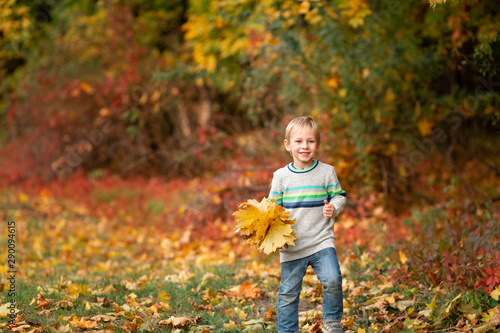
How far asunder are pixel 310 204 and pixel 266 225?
1.03 ft

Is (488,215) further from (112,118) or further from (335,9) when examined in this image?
(112,118)

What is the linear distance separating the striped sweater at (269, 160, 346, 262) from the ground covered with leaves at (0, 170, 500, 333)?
2.19ft

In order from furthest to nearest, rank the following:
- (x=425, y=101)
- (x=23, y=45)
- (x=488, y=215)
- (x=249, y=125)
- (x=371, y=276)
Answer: (x=23, y=45) → (x=249, y=125) → (x=425, y=101) → (x=488, y=215) → (x=371, y=276)

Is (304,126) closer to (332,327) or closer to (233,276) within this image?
(332,327)

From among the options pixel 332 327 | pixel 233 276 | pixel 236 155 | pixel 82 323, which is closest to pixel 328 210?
pixel 332 327

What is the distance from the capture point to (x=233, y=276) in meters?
4.70

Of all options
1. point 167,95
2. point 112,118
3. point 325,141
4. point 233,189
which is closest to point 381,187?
point 325,141

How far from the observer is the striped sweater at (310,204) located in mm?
3055

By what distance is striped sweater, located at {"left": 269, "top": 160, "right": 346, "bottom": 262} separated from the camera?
305 cm

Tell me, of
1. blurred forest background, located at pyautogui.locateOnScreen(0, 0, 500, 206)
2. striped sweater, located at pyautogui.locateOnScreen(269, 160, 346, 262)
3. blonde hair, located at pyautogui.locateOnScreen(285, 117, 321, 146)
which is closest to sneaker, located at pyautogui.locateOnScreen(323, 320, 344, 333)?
striped sweater, located at pyautogui.locateOnScreen(269, 160, 346, 262)

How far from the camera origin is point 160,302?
12.6 feet

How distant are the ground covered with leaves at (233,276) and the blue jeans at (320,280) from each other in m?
0.29

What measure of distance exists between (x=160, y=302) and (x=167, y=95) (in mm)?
8210

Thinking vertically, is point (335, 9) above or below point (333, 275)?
above
